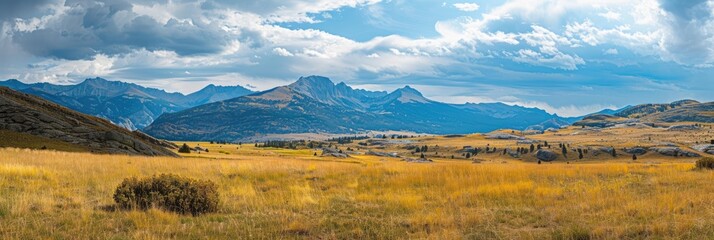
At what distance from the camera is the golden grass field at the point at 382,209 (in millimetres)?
9336

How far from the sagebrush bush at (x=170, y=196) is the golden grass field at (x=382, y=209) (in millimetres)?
477

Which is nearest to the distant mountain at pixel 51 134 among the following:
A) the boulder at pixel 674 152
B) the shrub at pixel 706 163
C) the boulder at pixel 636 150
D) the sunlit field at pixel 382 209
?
the sunlit field at pixel 382 209

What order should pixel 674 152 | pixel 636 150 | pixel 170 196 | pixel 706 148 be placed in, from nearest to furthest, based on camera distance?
pixel 170 196, pixel 674 152, pixel 706 148, pixel 636 150

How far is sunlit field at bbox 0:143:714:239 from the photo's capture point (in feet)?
30.7

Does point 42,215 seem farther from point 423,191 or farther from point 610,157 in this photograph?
point 610,157

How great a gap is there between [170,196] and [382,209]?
5.45 metres

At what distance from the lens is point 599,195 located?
13594 mm

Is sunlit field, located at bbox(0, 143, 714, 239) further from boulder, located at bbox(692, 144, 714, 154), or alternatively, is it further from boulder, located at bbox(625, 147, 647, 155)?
boulder, located at bbox(692, 144, 714, 154)

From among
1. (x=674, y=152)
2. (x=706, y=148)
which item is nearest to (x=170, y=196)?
(x=674, y=152)

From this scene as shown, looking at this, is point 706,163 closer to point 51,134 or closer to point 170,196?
point 170,196

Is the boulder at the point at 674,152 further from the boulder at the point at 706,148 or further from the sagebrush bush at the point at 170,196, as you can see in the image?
the sagebrush bush at the point at 170,196

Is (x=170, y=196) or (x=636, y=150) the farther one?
(x=636, y=150)

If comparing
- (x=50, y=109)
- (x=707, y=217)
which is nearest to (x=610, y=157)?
(x=50, y=109)

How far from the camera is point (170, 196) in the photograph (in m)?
12.0
